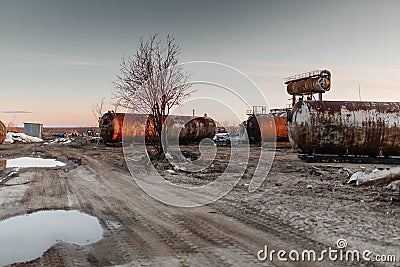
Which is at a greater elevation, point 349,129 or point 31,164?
point 349,129

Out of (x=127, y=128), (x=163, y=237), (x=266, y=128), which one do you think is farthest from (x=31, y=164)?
(x=266, y=128)

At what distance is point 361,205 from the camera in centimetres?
693

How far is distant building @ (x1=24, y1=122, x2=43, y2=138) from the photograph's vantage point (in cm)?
5703

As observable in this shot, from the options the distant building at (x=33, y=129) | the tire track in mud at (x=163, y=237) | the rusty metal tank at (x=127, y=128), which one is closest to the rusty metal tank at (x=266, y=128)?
the rusty metal tank at (x=127, y=128)

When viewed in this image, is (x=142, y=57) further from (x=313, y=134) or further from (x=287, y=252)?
(x=287, y=252)

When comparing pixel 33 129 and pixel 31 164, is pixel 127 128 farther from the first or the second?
pixel 33 129

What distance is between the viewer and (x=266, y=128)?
28578 mm

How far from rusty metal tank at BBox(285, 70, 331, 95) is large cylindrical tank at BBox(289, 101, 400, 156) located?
15012 mm

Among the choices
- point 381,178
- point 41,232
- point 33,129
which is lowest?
point 41,232

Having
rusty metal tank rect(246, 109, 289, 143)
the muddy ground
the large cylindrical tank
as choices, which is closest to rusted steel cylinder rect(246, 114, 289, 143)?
rusty metal tank rect(246, 109, 289, 143)

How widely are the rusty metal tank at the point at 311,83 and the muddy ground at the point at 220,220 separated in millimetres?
21112

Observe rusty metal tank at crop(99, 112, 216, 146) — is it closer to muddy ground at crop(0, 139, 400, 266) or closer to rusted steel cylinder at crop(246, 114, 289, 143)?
rusted steel cylinder at crop(246, 114, 289, 143)

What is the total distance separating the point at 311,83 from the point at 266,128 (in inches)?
257

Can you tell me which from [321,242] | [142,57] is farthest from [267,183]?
[142,57]
